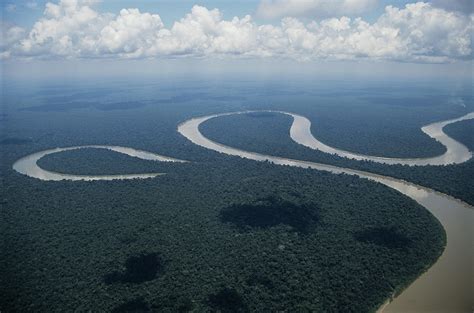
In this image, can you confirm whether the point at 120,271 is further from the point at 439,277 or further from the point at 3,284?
the point at 439,277

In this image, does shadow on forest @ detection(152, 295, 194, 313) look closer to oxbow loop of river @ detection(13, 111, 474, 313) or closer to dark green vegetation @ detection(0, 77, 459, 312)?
dark green vegetation @ detection(0, 77, 459, 312)

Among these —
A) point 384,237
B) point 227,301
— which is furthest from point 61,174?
point 384,237

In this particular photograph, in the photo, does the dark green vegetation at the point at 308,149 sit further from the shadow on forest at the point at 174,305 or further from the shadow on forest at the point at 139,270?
the shadow on forest at the point at 139,270

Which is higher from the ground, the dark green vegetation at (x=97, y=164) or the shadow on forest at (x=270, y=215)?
the dark green vegetation at (x=97, y=164)

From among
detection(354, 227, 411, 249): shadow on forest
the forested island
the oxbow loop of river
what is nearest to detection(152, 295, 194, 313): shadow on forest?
the forested island

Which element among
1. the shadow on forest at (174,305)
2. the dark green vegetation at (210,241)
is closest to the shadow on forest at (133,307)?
the dark green vegetation at (210,241)

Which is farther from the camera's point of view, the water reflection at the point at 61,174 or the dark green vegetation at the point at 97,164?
the dark green vegetation at the point at 97,164

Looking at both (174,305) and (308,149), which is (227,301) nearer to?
(174,305)
